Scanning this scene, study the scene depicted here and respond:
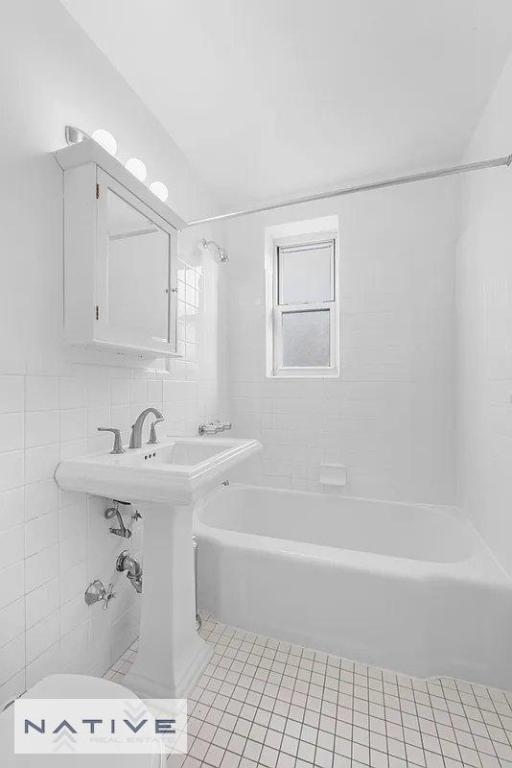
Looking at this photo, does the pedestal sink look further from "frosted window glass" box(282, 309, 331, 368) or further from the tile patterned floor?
"frosted window glass" box(282, 309, 331, 368)

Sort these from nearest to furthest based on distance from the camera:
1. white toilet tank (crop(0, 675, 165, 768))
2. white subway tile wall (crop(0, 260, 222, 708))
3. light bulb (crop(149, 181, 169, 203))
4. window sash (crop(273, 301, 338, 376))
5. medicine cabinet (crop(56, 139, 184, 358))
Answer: white toilet tank (crop(0, 675, 165, 768)) < white subway tile wall (crop(0, 260, 222, 708)) < medicine cabinet (crop(56, 139, 184, 358)) < light bulb (crop(149, 181, 169, 203)) < window sash (crop(273, 301, 338, 376))

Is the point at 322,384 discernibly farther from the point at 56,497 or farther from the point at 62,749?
the point at 62,749

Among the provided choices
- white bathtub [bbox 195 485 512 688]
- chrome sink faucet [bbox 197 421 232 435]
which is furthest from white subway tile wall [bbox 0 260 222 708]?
chrome sink faucet [bbox 197 421 232 435]

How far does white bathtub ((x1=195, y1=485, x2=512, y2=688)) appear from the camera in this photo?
4.21ft

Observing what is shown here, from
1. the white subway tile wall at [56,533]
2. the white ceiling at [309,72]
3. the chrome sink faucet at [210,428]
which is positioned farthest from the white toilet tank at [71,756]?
the white ceiling at [309,72]

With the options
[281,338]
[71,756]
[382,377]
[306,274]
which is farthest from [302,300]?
[71,756]

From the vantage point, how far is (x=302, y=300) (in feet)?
8.36

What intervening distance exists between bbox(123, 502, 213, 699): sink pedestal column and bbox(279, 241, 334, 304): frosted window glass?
5.88 feet

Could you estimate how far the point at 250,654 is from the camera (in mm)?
1420

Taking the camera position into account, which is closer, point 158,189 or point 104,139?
point 104,139

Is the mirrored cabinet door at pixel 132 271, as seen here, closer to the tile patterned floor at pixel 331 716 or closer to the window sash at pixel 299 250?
the window sash at pixel 299 250

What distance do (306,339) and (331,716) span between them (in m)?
1.98

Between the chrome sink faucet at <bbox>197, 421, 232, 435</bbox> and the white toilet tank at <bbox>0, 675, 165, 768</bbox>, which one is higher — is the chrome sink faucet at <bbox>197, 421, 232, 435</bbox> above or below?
above

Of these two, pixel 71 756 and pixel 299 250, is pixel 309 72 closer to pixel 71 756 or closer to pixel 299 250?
pixel 299 250
